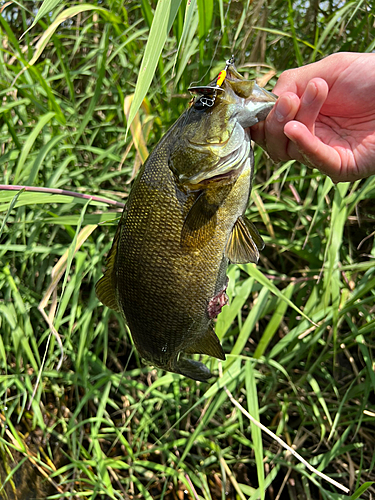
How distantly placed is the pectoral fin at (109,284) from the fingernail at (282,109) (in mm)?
577

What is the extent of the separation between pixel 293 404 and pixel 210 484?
57 centimetres

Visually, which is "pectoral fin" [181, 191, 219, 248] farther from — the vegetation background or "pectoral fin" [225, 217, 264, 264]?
the vegetation background

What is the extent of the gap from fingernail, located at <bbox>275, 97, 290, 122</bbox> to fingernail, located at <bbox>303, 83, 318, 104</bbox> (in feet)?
0.16

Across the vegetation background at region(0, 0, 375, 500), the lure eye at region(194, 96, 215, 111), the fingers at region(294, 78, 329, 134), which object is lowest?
the vegetation background at region(0, 0, 375, 500)

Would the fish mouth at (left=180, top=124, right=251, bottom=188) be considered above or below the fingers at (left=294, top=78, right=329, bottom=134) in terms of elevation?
below

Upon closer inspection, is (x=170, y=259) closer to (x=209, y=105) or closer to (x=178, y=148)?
(x=178, y=148)

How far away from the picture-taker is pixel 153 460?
229cm

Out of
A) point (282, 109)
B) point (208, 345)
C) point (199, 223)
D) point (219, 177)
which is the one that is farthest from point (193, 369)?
point (282, 109)

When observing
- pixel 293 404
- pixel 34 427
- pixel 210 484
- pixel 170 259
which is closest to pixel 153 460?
pixel 210 484

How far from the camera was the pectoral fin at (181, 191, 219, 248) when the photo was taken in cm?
121

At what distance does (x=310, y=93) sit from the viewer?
45.7 inches

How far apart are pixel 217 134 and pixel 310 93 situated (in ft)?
0.87

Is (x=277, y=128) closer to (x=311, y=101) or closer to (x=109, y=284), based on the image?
(x=311, y=101)

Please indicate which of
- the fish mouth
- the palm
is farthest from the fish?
the palm
